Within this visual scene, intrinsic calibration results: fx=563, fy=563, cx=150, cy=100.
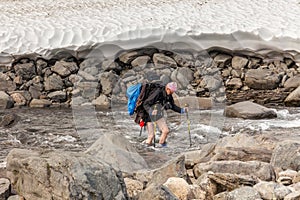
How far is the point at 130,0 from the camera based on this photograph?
71.1ft

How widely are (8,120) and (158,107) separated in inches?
174

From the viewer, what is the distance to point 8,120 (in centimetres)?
1221

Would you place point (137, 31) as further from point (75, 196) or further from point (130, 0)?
point (75, 196)

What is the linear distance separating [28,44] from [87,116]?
3.16 m

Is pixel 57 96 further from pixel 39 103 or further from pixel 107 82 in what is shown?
pixel 107 82

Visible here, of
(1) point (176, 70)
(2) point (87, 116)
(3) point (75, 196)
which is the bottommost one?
(2) point (87, 116)

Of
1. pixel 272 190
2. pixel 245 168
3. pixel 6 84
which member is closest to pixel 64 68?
pixel 6 84

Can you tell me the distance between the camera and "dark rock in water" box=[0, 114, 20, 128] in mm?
12039

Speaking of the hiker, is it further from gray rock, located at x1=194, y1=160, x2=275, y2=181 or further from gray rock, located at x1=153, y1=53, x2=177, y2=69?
gray rock, located at x1=153, y1=53, x2=177, y2=69

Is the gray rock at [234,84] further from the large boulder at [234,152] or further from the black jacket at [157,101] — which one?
the large boulder at [234,152]

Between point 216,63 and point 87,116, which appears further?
point 216,63

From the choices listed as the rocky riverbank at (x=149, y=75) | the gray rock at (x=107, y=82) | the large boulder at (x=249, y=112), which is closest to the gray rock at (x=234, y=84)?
the rocky riverbank at (x=149, y=75)

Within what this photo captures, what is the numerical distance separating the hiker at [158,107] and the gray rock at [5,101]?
17.0ft

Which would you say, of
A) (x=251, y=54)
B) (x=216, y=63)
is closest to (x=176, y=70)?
(x=216, y=63)
